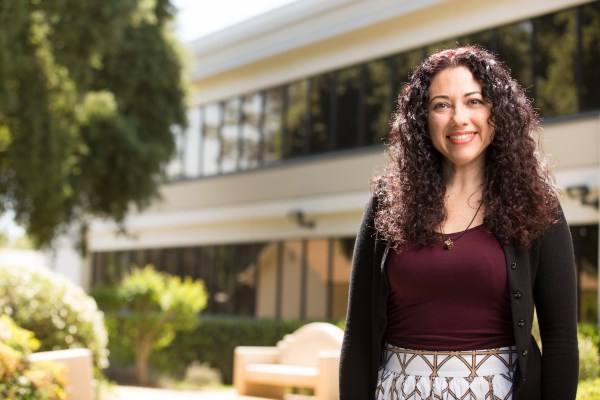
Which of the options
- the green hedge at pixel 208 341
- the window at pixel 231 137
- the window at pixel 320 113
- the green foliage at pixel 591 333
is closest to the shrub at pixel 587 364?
the green foliage at pixel 591 333

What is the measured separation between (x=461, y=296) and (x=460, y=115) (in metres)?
0.50

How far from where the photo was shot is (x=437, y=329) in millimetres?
2557

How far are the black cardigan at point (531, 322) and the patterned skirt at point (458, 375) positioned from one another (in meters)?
0.05

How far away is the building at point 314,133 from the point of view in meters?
15.2

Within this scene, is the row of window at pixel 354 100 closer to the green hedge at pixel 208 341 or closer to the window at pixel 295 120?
the window at pixel 295 120

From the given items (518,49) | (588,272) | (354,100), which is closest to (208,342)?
(354,100)

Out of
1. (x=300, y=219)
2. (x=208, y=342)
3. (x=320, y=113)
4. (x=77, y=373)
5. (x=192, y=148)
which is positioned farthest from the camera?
(x=192, y=148)

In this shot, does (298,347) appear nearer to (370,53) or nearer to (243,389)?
(243,389)

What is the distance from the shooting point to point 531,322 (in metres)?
2.49

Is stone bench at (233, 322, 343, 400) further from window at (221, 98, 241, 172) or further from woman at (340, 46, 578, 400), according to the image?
window at (221, 98, 241, 172)

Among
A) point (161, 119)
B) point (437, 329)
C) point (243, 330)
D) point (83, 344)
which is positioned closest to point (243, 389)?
point (83, 344)

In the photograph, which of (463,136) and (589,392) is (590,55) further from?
(463,136)

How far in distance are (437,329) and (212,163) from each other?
21.5 metres

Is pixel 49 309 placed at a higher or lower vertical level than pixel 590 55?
lower
